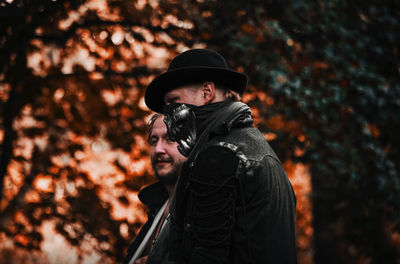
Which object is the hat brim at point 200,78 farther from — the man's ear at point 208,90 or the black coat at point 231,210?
the black coat at point 231,210

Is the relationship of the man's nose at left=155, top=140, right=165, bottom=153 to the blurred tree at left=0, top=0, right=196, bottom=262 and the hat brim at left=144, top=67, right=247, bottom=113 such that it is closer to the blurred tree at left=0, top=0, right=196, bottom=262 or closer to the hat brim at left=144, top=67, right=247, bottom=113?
the hat brim at left=144, top=67, right=247, bottom=113

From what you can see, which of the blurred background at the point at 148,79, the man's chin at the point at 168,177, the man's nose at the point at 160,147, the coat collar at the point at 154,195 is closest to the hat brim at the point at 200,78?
the man's nose at the point at 160,147

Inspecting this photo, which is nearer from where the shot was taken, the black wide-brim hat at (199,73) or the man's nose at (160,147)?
the black wide-brim hat at (199,73)

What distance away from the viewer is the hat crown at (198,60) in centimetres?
240

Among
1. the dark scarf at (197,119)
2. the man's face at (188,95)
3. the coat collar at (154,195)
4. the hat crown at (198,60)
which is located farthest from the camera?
the coat collar at (154,195)

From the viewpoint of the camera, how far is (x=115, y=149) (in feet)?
21.8

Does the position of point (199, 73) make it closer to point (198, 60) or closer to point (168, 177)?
point (198, 60)

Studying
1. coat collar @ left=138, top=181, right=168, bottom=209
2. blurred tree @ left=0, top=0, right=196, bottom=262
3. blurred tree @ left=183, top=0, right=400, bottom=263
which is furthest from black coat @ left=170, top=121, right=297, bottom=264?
blurred tree @ left=0, top=0, right=196, bottom=262

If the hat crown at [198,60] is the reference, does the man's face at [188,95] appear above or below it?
below

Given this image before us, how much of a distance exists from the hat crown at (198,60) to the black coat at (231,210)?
23.6 inches

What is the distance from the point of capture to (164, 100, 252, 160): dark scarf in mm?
2098

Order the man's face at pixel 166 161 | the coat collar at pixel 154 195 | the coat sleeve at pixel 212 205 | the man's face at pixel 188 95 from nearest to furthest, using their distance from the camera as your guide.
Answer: the coat sleeve at pixel 212 205, the man's face at pixel 188 95, the man's face at pixel 166 161, the coat collar at pixel 154 195

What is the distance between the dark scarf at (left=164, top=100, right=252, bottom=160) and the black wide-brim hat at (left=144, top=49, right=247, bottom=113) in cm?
16

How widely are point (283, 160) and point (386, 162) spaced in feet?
3.91
